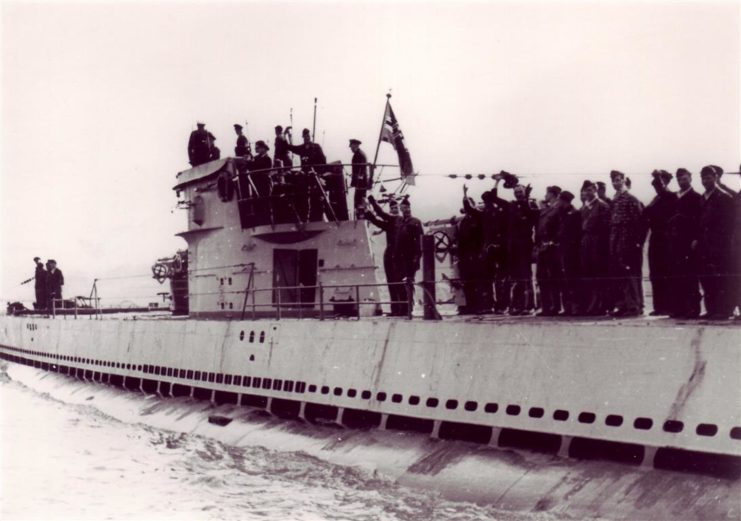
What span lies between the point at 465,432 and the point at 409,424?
98cm

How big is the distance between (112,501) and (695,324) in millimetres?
6379

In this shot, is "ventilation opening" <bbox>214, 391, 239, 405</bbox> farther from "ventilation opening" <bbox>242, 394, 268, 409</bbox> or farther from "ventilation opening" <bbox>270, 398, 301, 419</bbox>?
"ventilation opening" <bbox>270, 398, 301, 419</bbox>

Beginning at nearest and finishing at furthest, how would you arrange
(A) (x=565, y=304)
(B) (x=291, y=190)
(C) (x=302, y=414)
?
1. (A) (x=565, y=304)
2. (C) (x=302, y=414)
3. (B) (x=291, y=190)

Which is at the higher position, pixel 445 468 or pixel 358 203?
pixel 358 203

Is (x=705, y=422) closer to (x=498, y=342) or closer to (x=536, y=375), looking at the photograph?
(x=536, y=375)

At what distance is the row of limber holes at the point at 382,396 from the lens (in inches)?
279

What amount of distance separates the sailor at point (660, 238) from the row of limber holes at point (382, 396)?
1793 millimetres

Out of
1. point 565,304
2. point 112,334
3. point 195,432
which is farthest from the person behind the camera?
point 112,334

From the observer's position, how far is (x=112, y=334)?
18.2 meters

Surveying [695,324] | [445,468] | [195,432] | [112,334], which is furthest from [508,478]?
[112,334]

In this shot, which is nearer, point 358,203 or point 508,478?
point 508,478

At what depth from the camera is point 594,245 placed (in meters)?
9.53

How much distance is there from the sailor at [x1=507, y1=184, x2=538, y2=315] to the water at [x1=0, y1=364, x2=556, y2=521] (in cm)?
255

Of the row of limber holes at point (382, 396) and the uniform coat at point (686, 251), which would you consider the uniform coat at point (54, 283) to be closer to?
the row of limber holes at point (382, 396)
